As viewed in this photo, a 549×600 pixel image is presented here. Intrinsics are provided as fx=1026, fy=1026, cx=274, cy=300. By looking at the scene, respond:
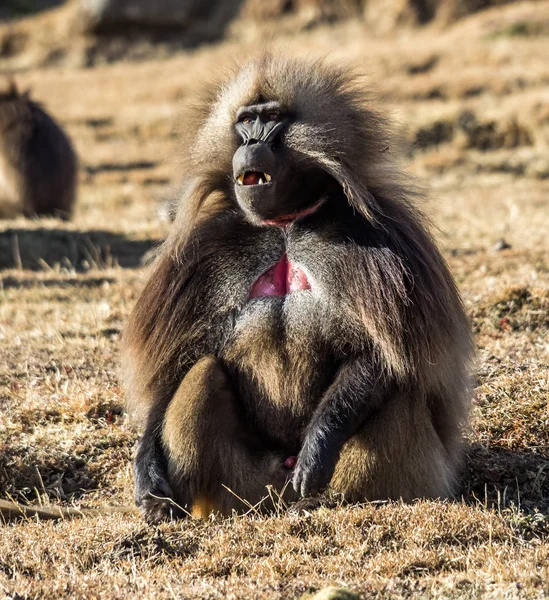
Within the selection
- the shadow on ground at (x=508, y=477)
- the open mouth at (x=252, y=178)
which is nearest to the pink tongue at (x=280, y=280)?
the open mouth at (x=252, y=178)

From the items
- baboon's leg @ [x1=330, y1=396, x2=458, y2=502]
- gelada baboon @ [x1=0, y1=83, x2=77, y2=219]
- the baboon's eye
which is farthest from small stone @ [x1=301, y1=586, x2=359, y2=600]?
gelada baboon @ [x1=0, y1=83, x2=77, y2=219]

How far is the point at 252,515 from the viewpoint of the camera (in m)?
4.06

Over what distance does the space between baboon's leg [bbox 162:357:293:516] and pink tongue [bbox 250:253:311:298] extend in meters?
0.38

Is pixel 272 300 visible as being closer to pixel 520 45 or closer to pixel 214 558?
pixel 214 558

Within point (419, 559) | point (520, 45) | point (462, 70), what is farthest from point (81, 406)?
point (520, 45)

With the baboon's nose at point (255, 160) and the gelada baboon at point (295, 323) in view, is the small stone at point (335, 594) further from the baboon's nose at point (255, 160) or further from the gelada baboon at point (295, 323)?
the baboon's nose at point (255, 160)

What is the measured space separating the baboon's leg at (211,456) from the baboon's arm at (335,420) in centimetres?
25

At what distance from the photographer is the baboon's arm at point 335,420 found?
3945 millimetres

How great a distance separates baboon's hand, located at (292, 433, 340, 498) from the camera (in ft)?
12.9

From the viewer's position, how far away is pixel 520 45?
58.1 feet

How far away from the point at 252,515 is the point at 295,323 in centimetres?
79

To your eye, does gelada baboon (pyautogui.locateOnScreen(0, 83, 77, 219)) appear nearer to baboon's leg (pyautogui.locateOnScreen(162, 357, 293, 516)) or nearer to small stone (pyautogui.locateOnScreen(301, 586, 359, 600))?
baboon's leg (pyautogui.locateOnScreen(162, 357, 293, 516))

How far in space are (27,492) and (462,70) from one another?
13124mm

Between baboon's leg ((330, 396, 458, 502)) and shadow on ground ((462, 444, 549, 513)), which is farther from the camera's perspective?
shadow on ground ((462, 444, 549, 513))
